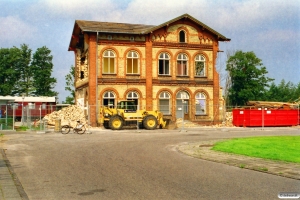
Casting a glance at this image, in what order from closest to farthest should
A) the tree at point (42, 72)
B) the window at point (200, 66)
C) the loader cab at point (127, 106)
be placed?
the loader cab at point (127, 106) → the window at point (200, 66) → the tree at point (42, 72)

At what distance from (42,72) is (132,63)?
4583cm

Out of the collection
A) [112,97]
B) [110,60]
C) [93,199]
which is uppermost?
[110,60]

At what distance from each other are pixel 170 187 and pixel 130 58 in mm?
32217

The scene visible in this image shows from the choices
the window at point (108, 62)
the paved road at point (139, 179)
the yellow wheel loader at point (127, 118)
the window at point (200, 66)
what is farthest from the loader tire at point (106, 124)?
the paved road at point (139, 179)

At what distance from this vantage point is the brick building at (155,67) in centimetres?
3981

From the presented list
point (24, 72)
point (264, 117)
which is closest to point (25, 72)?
point (24, 72)

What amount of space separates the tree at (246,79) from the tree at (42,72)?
35475 millimetres

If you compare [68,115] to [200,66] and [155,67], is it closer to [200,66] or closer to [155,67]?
[155,67]

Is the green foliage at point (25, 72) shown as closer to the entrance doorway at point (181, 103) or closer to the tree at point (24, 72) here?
the tree at point (24, 72)

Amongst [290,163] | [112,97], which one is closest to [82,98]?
[112,97]

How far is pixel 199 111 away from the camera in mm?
43125

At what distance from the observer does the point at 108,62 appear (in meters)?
40.3

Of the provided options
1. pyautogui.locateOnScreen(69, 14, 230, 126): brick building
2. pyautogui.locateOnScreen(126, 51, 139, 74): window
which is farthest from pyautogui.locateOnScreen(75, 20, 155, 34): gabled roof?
pyautogui.locateOnScreen(126, 51, 139, 74): window

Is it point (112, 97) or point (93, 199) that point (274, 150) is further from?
point (112, 97)
